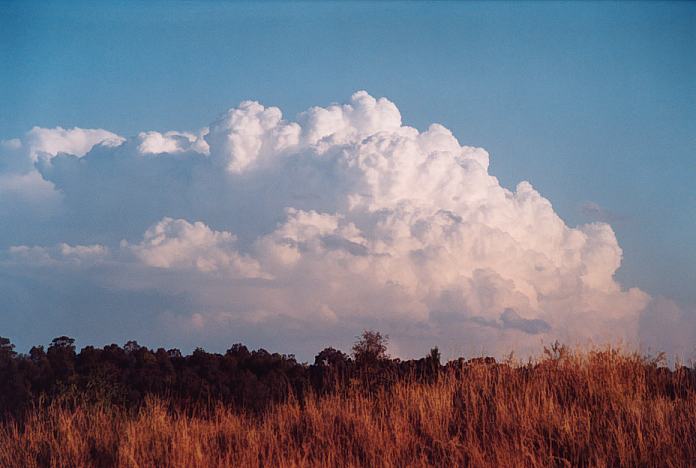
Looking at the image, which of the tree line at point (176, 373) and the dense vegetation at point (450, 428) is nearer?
the dense vegetation at point (450, 428)

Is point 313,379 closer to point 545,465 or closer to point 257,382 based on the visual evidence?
A: point 257,382

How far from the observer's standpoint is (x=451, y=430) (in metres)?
12.6

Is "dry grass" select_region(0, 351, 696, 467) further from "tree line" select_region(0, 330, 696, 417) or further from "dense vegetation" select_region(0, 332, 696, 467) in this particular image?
"tree line" select_region(0, 330, 696, 417)

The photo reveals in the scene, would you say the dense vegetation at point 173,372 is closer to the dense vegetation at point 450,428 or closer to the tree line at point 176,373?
the tree line at point 176,373

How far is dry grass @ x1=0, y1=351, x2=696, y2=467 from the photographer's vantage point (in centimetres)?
1095

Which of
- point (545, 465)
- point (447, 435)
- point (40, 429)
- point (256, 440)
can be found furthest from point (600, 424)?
point (40, 429)

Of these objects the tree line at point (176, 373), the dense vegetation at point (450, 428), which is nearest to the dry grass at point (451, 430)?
the dense vegetation at point (450, 428)

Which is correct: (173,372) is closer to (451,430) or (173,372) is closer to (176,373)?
(176,373)

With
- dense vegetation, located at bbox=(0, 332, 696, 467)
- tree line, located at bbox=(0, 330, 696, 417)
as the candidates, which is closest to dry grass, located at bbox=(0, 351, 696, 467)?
dense vegetation, located at bbox=(0, 332, 696, 467)

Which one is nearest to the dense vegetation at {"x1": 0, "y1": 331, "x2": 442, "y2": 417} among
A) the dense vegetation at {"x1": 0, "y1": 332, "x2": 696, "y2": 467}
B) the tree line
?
the tree line

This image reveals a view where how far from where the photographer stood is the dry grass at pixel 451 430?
1095 centimetres

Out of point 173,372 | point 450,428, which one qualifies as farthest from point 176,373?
point 450,428

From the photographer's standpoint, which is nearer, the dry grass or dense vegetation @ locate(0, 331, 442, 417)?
the dry grass

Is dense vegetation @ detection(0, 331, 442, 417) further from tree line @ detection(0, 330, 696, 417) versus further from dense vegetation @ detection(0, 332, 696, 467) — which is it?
dense vegetation @ detection(0, 332, 696, 467)
